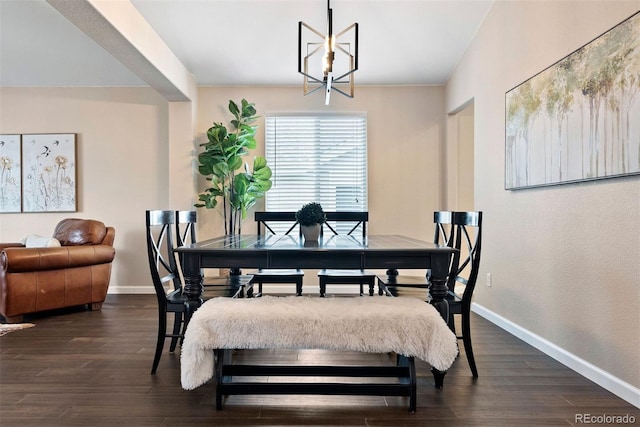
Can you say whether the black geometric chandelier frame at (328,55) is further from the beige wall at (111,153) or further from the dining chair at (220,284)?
the beige wall at (111,153)

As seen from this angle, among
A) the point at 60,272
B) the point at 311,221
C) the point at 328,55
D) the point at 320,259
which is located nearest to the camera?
the point at 320,259

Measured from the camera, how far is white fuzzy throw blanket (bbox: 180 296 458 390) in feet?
6.04

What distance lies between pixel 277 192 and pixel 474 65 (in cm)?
255

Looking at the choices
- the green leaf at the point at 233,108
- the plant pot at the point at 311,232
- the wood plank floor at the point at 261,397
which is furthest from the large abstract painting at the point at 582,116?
the green leaf at the point at 233,108

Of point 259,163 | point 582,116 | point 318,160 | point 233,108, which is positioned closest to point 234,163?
point 259,163

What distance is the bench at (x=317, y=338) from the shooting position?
184cm

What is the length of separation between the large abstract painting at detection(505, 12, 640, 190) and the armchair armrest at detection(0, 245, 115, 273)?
3953mm

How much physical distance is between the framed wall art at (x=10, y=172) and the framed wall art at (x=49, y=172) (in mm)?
72

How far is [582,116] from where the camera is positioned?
7.68ft

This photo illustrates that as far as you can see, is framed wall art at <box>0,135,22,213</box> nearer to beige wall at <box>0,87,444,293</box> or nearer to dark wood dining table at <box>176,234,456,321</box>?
beige wall at <box>0,87,444,293</box>

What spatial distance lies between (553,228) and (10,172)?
5.71 m

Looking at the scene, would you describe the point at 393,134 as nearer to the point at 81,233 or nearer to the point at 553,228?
the point at 553,228

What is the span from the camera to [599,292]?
2.21 meters

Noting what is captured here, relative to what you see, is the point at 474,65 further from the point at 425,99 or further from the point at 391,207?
the point at 391,207
